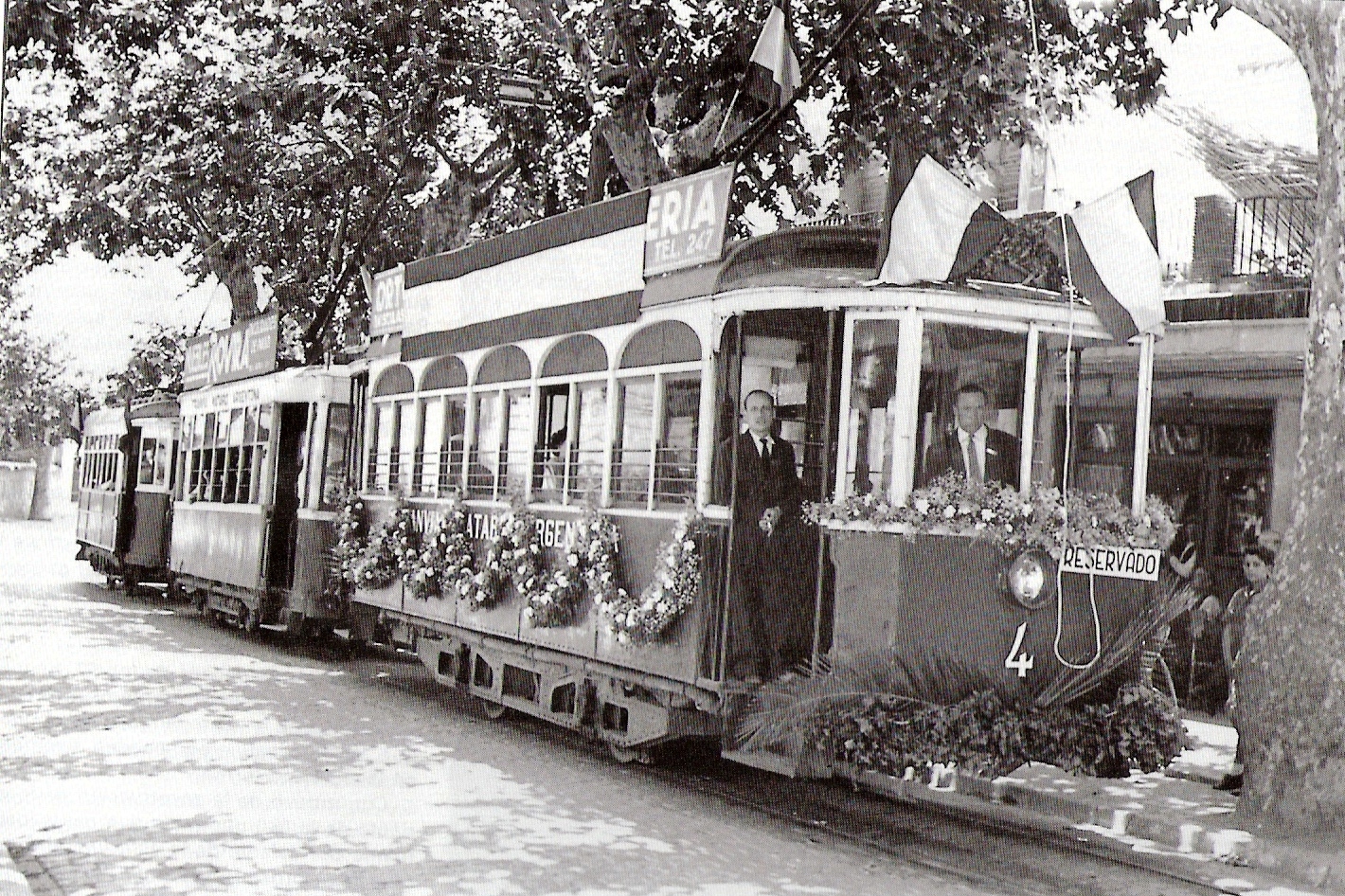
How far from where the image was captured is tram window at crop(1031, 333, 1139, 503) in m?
7.71

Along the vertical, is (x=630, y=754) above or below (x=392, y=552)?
below

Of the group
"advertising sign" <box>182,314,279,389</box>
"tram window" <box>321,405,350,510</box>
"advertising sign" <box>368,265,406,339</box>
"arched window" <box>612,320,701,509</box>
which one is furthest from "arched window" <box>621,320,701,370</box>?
"advertising sign" <box>182,314,279,389</box>

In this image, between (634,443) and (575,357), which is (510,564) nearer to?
(575,357)

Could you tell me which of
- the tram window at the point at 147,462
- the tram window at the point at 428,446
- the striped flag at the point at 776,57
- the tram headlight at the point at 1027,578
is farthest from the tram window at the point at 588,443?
the tram window at the point at 147,462

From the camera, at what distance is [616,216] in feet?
31.2

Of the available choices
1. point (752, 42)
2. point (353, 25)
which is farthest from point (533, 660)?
point (353, 25)

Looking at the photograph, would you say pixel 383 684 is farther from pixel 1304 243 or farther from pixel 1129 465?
pixel 1304 243

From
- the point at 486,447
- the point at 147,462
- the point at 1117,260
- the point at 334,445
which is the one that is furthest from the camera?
the point at 147,462

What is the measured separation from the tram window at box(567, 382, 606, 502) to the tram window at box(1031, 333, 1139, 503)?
282 cm

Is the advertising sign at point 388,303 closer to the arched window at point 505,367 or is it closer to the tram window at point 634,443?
the arched window at point 505,367

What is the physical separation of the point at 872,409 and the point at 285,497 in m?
9.97

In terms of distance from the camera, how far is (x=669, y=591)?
8203 mm

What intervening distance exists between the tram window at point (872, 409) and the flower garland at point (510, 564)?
287cm

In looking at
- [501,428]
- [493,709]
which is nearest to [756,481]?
[501,428]
